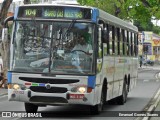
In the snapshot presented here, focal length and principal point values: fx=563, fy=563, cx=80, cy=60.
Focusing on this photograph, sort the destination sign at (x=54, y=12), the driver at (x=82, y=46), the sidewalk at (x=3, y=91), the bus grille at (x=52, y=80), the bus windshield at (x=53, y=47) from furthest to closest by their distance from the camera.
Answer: the sidewalk at (x=3, y=91) < the destination sign at (x=54, y=12) < the driver at (x=82, y=46) < the bus windshield at (x=53, y=47) < the bus grille at (x=52, y=80)

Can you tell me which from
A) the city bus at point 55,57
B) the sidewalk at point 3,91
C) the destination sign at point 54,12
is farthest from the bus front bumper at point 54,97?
the sidewalk at point 3,91

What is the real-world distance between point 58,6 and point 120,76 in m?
5.38

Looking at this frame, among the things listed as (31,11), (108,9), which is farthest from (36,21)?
(108,9)

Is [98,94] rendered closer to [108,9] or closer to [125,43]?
[125,43]

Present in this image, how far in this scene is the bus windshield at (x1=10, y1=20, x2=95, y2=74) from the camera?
581 inches

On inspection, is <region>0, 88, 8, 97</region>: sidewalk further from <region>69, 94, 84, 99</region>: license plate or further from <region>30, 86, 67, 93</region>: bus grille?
<region>69, 94, 84, 99</region>: license plate

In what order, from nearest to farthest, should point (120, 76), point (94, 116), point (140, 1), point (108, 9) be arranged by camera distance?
point (94, 116), point (120, 76), point (140, 1), point (108, 9)

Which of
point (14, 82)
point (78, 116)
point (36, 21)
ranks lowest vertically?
point (78, 116)

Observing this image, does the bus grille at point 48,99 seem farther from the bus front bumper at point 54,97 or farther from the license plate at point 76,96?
the license plate at point 76,96

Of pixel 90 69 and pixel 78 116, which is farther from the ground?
pixel 90 69

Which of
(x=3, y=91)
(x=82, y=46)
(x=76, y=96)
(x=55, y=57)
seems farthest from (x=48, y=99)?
(x=3, y=91)

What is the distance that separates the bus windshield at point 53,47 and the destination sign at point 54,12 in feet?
0.61

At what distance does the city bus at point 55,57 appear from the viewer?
14648 millimetres

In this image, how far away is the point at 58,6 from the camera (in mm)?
15203
